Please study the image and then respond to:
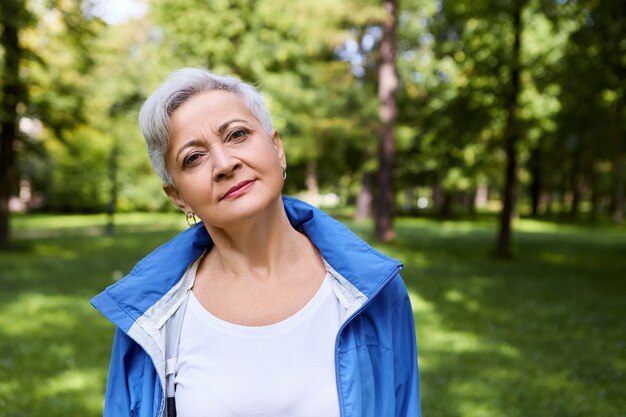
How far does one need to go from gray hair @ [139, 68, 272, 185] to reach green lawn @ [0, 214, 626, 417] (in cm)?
384

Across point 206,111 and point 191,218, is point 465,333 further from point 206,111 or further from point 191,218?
point 206,111

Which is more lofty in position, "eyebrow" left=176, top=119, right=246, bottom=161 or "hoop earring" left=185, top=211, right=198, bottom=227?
"eyebrow" left=176, top=119, right=246, bottom=161

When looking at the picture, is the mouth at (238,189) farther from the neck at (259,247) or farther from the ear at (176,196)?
the ear at (176,196)

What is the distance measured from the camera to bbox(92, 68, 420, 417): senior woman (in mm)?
1790

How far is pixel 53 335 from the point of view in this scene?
739 centimetres

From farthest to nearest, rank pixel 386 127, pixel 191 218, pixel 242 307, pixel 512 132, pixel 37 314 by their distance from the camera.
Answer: pixel 386 127
pixel 512 132
pixel 37 314
pixel 191 218
pixel 242 307

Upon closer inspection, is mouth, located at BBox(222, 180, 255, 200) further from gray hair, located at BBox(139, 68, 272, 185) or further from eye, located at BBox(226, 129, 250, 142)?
gray hair, located at BBox(139, 68, 272, 185)

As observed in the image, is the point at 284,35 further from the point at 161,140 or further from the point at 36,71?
the point at 161,140

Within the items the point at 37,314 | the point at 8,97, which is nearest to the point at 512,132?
the point at 37,314

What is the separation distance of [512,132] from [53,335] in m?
11.2

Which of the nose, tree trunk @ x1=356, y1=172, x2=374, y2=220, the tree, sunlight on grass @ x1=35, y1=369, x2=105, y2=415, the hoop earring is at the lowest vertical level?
sunlight on grass @ x1=35, y1=369, x2=105, y2=415

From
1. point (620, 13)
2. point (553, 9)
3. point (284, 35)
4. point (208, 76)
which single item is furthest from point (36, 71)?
point (208, 76)

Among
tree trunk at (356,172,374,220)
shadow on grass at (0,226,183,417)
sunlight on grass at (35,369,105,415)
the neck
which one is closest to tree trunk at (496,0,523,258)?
shadow on grass at (0,226,183,417)

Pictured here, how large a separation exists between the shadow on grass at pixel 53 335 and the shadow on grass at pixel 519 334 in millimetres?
3150
